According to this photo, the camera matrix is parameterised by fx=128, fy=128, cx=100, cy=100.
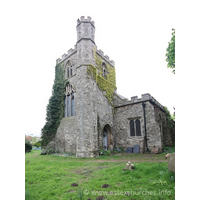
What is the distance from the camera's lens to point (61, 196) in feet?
12.8

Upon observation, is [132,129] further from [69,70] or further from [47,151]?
[69,70]

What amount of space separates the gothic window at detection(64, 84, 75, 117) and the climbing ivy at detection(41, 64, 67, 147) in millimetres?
714

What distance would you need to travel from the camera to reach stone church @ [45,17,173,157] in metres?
11.6

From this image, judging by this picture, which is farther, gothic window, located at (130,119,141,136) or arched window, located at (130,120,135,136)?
arched window, located at (130,120,135,136)

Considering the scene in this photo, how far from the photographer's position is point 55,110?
1594 centimetres

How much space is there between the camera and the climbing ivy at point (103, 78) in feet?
43.3

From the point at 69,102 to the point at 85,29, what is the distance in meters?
8.12

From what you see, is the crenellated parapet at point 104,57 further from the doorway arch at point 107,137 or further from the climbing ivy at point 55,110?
the doorway arch at point 107,137

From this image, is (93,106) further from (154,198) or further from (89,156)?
(154,198)

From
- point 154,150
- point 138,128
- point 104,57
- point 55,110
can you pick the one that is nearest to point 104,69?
point 104,57

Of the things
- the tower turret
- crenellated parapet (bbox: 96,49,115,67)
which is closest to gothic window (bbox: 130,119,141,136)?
crenellated parapet (bbox: 96,49,115,67)

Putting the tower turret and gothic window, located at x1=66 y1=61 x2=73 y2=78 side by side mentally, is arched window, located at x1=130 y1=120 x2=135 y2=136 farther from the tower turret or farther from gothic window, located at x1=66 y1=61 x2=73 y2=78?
the tower turret

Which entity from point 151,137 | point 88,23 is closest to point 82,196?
point 151,137

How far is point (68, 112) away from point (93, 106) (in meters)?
4.09
